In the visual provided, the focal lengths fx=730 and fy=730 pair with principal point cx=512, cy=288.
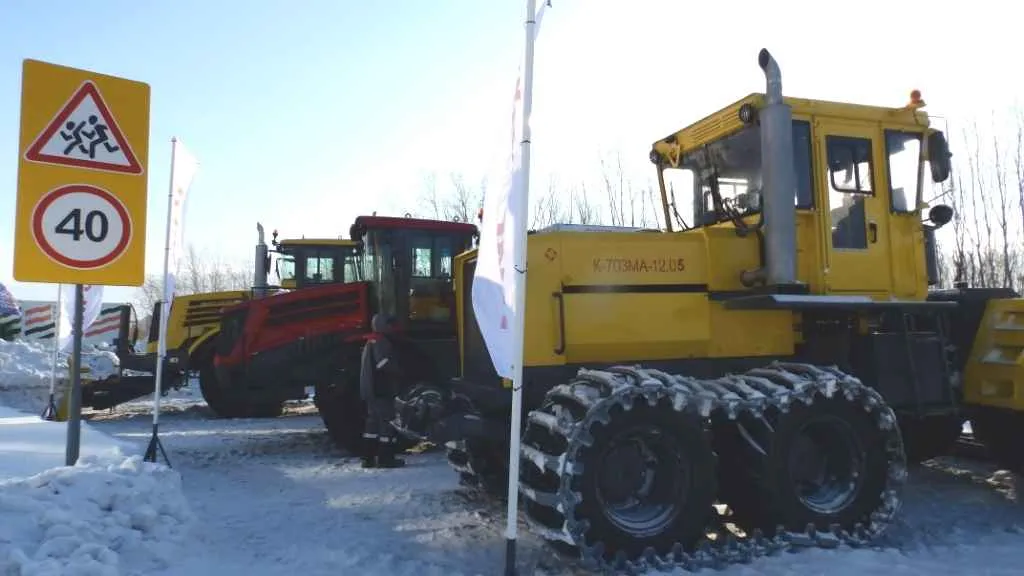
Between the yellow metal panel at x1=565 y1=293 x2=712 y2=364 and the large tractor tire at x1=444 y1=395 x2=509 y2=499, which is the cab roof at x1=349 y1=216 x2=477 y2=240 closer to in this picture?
the large tractor tire at x1=444 y1=395 x2=509 y2=499

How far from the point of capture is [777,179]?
536 cm

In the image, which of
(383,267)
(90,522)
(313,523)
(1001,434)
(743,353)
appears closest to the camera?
(90,522)

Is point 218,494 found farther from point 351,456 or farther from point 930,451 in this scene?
point 930,451

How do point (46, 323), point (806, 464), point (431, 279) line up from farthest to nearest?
point (46, 323) → point (431, 279) → point (806, 464)

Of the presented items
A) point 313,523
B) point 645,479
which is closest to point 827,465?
point 645,479

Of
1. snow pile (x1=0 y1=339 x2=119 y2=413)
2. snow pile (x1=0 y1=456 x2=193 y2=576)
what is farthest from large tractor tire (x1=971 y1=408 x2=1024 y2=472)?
snow pile (x1=0 y1=339 x2=119 y2=413)

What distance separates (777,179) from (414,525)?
395 centimetres

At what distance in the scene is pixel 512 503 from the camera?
419 cm

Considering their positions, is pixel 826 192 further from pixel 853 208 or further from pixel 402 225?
pixel 402 225

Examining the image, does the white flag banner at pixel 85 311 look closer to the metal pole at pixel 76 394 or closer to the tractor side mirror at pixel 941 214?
the metal pole at pixel 76 394

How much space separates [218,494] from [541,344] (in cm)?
406

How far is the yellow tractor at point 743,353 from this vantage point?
488 centimetres

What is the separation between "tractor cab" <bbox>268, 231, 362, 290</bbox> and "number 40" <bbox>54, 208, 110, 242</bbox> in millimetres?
8904

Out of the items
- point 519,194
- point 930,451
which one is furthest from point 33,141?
point 930,451
